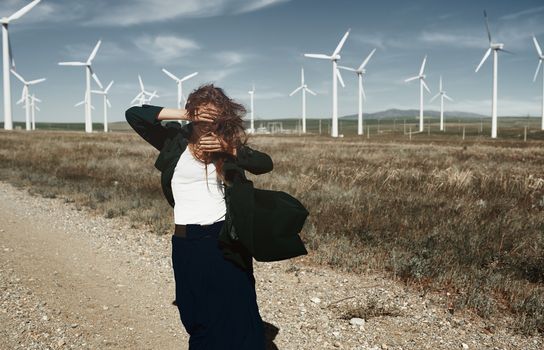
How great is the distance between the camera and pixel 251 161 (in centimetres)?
307

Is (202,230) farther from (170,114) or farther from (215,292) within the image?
(170,114)

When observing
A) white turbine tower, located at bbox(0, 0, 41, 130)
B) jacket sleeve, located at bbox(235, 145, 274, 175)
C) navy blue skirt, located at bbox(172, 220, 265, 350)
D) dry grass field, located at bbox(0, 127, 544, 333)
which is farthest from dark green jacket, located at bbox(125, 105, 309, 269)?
white turbine tower, located at bbox(0, 0, 41, 130)

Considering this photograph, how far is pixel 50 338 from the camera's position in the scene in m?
4.73

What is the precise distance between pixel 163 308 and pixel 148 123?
299 cm

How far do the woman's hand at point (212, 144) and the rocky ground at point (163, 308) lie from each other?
262 centimetres

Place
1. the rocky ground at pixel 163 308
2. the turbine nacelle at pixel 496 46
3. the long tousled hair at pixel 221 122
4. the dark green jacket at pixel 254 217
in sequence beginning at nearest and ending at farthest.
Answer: the dark green jacket at pixel 254 217, the long tousled hair at pixel 221 122, the rocky ground at pixel 163 308, the turbine nacelle at pixel 496 46

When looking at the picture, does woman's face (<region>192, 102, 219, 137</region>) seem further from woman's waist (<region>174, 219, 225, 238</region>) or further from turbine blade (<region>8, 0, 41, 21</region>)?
turbine blade (<region>8, 0, 41, 21</region>)

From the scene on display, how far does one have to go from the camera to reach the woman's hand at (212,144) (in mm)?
3057

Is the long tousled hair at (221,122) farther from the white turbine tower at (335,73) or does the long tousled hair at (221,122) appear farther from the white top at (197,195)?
the white turbine tower at (335,73)

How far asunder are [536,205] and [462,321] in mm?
7522

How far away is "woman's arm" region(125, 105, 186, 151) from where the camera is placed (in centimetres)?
346

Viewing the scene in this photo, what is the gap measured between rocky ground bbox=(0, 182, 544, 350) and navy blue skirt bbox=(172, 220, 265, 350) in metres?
1.75

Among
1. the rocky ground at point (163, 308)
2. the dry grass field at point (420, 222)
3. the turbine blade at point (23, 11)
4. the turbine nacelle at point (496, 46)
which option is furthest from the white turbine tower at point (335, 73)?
the rocky ground at point (163, 308)

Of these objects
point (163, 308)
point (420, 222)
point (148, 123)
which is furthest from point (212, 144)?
point (420, 222)
